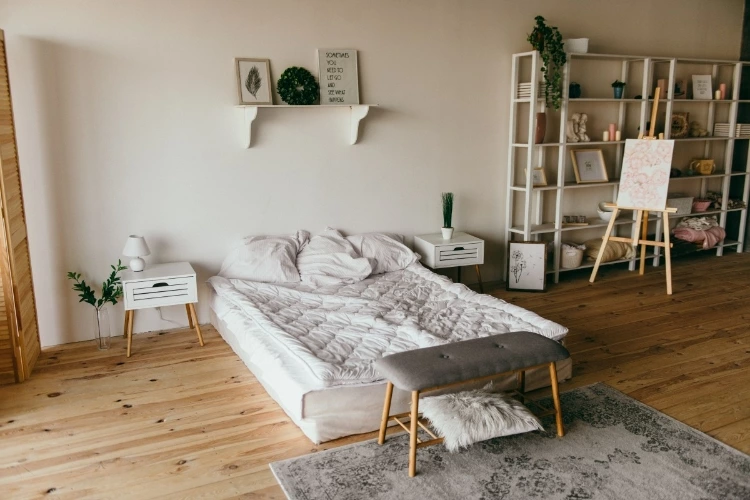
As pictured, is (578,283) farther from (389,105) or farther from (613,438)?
(613,438)

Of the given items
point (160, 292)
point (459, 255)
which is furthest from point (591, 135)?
point (160, 292)

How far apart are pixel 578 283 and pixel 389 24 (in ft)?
8.44

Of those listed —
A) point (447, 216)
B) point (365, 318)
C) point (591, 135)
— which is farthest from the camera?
point (591, 135)

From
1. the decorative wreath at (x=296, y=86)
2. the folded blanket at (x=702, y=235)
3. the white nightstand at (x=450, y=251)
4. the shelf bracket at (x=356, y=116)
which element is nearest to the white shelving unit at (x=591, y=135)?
the folded blanket at (x=702, y=235)

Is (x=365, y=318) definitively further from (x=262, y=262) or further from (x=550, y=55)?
(x=550, y=55)

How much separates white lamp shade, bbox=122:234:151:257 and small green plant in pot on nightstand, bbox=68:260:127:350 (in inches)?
5.0

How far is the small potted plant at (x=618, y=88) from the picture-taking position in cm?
554

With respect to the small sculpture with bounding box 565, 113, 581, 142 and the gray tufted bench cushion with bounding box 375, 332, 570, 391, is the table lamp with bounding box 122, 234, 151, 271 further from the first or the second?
the small sculpture with bounding box 565, 113, 581, 142

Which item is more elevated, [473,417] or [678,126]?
[678,126]

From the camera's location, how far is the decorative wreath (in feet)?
14.4

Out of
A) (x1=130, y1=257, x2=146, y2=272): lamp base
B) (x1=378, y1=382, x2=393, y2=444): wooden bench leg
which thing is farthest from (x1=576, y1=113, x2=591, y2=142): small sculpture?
(x1=130, y1=257, x2=146, y2=272): lamp base

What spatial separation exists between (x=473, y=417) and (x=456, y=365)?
0.89 feet

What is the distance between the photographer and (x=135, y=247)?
4.00m

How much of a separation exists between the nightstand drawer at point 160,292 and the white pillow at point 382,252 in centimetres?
124
